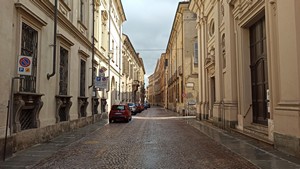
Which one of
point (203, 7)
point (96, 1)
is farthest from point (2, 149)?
point (203, 7)

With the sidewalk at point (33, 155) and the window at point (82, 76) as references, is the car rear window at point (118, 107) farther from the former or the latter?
the sidewalk at point (33, 155)

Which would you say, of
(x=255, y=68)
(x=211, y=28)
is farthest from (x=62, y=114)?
(x=211, y=28)

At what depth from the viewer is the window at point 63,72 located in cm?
1442

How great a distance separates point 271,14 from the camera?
1009 centimetres

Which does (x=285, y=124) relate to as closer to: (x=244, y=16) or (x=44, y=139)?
(x=244, y=16)

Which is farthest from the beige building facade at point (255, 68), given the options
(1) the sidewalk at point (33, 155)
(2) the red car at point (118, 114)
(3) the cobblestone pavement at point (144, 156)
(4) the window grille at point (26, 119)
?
(4) the window grille at point (26, 119)

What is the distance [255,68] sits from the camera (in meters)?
13.4

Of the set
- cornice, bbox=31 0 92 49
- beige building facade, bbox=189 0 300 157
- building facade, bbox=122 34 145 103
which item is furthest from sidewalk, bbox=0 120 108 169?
building facade, bbox=122 34 145 103

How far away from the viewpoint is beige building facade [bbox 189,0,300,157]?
28.2 ft

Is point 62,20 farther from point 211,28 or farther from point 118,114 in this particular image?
point 211,28

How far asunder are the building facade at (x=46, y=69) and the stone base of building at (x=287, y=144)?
780 centimetres

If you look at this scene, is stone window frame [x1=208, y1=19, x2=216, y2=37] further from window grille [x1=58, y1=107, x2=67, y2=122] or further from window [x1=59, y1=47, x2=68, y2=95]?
window grille [x1=58, y1=107, x2=67, y2=122]

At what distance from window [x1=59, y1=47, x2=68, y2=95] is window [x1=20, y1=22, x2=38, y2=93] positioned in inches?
130

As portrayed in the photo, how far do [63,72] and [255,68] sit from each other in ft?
31.7
